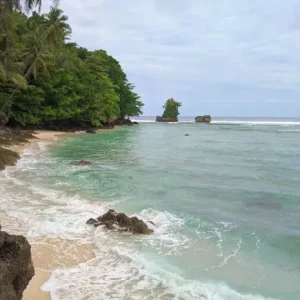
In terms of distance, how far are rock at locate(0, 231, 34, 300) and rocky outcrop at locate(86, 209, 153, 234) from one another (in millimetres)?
4134

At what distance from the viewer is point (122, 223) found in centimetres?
880

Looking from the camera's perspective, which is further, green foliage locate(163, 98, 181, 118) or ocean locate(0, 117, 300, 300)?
green foliage locate(163, 98, 181, 118)

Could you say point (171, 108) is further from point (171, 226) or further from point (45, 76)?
point (171, 226)

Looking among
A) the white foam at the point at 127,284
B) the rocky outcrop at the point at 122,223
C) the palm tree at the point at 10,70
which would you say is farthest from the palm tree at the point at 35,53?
the white foam at the point at 127,284

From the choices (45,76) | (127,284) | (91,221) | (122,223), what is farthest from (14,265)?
(45,76)

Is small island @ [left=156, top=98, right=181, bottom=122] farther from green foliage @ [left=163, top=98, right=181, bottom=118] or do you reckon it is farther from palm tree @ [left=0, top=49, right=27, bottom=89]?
palm tree @ [left=0, top=49, right=27, bottom=89]

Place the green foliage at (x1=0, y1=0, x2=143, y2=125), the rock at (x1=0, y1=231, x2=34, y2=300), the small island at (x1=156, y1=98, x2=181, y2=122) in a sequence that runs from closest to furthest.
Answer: the rock at (x1=0, y1=231, x2=34, y2=300), the green foliage at (x1=0, y1=0, x2=143, y2=125), the small island at (x1=156, y1=98, x2=181, y2=122)

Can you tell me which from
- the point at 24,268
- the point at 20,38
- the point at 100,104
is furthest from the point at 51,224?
the point at 100,104

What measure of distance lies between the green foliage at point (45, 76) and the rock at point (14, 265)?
45.3 ft

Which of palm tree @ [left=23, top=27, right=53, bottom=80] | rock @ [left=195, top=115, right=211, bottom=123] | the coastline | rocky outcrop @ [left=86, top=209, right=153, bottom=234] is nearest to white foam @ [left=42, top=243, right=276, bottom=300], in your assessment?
the coastline

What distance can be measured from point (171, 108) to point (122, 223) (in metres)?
103

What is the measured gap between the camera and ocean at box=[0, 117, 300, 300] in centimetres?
607

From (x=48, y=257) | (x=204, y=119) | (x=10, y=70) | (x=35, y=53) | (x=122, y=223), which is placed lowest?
(x=48, y=257)

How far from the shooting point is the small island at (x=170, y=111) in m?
110
